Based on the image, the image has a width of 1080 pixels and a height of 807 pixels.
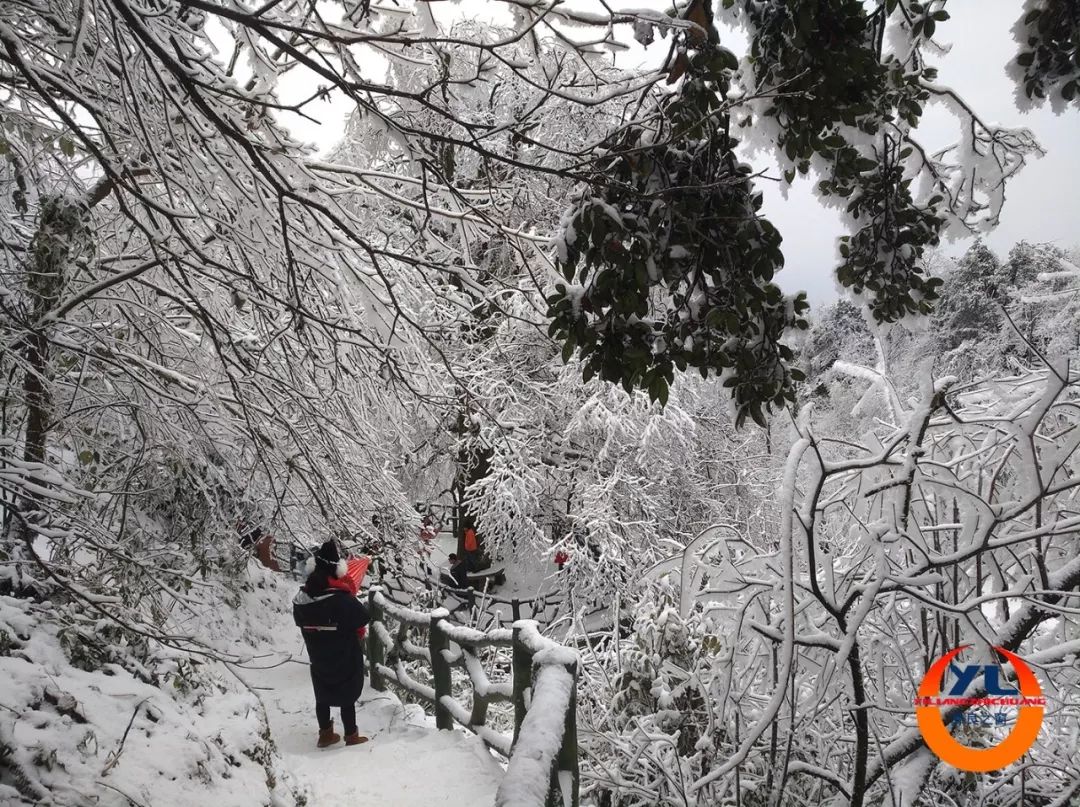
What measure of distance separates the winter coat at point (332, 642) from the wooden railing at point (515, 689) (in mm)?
689

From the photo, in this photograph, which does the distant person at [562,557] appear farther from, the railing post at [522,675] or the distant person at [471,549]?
the railing post at [522,675]

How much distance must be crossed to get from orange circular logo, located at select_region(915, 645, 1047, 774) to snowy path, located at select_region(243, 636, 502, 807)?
2.63 m

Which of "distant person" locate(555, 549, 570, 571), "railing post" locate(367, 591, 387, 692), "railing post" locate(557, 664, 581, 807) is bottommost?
"railing post" locate(367, 591, 387, 692)

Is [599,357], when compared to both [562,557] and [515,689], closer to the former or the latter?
[515,689]

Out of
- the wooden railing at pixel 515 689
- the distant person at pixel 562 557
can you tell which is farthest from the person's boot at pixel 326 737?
the distant person at pixel 562 557

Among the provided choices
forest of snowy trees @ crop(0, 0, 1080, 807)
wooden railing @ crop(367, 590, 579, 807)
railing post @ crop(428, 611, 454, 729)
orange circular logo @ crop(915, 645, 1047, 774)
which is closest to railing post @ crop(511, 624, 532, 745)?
wooden railing @ crop(367, 590, 579, 807)

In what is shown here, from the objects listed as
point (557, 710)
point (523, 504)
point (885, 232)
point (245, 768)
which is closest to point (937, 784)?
point (557, 710)

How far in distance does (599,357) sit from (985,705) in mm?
1965

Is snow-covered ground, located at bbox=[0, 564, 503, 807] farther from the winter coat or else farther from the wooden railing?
the winter coat

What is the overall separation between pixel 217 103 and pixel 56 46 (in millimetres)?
1062

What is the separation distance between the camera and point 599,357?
1940mm

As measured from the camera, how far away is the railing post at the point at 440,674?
5336mm

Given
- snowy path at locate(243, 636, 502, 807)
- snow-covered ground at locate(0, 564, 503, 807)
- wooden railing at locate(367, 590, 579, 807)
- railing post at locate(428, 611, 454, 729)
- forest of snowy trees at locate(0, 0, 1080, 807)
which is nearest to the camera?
forest of snowy trees at locate(0, 0, 1080, 807)

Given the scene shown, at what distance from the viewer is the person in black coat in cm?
536
